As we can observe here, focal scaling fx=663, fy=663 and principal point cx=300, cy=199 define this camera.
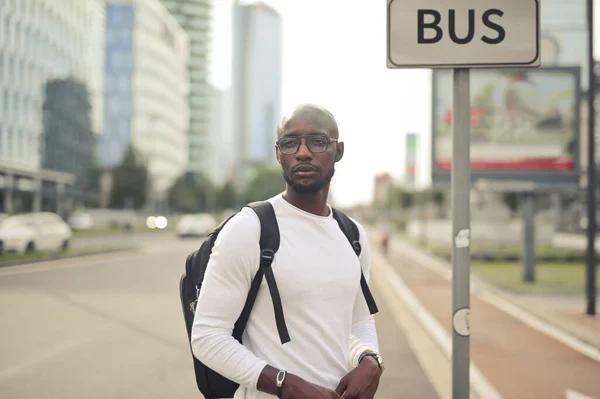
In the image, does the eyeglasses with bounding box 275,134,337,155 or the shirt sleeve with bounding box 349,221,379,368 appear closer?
the eyeglasses with bounding box 275,134,337,155

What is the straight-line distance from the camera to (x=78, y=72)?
63844mm

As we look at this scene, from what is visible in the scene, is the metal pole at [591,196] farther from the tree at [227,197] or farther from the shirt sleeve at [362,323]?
the tree at [227,197]

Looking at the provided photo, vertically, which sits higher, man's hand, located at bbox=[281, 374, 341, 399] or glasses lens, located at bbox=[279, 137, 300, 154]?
glasses lens, located at bbox=[279, 137, 300, 154]

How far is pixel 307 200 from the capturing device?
2188mm

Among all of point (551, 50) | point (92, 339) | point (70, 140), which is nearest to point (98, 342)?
point (92, 339)

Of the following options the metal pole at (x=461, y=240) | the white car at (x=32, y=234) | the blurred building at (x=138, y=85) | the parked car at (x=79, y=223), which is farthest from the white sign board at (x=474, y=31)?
the blurred building at (x=138, y=85)

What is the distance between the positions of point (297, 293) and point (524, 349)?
7059 mm

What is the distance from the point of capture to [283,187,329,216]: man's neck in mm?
2184

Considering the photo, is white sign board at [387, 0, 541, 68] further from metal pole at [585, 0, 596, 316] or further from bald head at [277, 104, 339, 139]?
metal pole at [585, 0, 596, 316]

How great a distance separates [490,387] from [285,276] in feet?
16.0

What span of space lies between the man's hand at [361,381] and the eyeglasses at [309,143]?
2.39 ft

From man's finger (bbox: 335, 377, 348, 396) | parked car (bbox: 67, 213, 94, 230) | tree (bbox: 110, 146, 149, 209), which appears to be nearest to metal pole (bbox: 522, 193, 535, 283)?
man's finger (bbox: 335, 377, 348, 396)

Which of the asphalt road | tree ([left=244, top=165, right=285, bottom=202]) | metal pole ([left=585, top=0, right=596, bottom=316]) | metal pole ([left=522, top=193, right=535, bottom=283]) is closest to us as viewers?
the asphalt road

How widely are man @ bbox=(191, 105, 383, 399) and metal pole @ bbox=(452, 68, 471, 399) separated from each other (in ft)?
2.22
